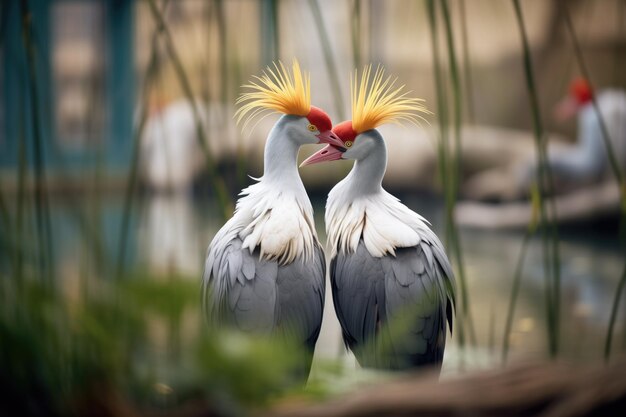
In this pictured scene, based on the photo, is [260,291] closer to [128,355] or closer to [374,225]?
[374,225]

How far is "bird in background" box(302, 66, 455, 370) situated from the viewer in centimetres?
70

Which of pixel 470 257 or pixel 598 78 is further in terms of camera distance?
pixel 598 78

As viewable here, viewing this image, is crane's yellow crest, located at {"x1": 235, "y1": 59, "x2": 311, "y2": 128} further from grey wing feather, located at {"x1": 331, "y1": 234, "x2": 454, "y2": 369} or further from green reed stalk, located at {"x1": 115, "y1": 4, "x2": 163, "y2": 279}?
green reed stalk, located at {"x1": 115, "y1": 4, "x2": 163, "y2": 279}

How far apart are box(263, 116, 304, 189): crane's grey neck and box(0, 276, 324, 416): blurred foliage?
439mm

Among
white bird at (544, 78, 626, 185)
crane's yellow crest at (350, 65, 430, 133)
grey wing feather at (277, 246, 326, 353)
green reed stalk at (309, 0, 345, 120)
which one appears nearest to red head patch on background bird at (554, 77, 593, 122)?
white bird at (544, 78, 626, 185)

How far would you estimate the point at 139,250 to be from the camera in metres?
0.28

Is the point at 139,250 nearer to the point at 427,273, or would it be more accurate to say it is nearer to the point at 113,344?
the point at 113,344

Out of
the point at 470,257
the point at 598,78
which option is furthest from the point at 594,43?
the point at 470,257

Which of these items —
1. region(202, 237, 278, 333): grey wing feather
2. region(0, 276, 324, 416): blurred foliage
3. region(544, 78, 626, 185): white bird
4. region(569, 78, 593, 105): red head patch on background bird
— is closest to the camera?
region(0, 276, 324, 416): blurred foliage

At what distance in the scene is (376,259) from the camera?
2.33 feet

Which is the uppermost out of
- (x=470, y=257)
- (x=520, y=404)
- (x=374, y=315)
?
(x=520, y=404)

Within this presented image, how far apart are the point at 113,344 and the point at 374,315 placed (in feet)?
1.63

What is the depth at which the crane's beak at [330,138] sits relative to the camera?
27.0 inches

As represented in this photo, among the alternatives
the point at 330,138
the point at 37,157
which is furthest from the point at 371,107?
the point at 37,157
